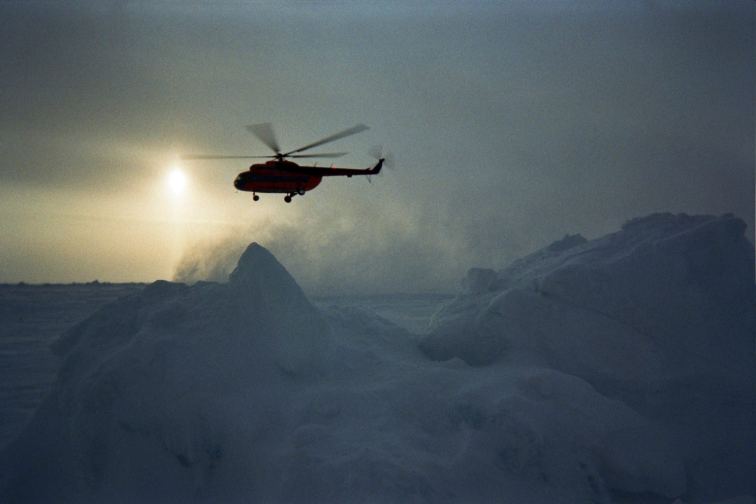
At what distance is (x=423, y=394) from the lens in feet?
49.1

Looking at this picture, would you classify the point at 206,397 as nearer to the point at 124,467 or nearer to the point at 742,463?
the point at 124,467

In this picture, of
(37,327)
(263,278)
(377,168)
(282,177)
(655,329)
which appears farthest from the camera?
(37,327)

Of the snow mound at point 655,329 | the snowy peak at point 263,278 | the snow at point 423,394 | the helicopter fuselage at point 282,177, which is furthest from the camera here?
the helicopter fuselage at point 282,177

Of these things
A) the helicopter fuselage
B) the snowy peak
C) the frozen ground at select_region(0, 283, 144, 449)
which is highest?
the helicopter fuselage

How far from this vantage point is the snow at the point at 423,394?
13258mm

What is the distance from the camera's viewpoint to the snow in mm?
13258

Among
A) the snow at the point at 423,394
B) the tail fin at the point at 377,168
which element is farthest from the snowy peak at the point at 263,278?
the tail fin at the point at 377,168

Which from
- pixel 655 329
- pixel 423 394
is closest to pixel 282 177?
pixel 423 394

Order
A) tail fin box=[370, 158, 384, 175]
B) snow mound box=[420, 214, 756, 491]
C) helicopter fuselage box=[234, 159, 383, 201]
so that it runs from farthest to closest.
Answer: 1. tail fin box=[370, 158, 384, 175]
2. helicopter fuselage box=[234, 159, 383, 201]
3. snow mound box=[420, 214, 756, 491]

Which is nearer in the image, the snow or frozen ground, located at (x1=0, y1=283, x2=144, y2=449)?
the snow

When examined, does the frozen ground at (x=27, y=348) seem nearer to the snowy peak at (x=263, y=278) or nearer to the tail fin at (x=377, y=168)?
the snowy peak at (x=263, y=278)

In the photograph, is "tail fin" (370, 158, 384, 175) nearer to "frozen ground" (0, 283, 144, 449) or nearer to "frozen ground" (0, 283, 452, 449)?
"frozen ground" (0, 283, 452, 449)

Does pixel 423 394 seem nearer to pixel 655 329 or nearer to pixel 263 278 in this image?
pixel 263 278

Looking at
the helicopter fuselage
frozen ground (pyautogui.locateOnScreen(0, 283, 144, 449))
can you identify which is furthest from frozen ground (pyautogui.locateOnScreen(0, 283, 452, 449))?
the helicopter fuselage
